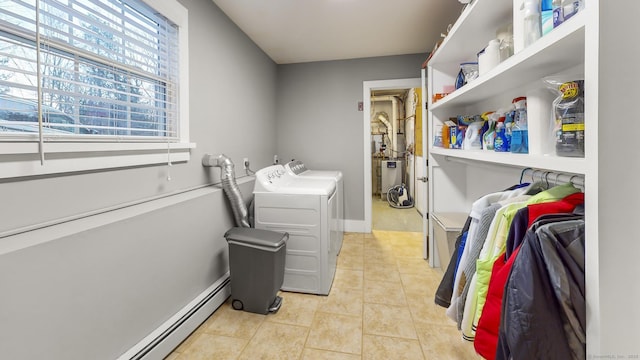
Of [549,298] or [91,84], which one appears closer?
[549,298]

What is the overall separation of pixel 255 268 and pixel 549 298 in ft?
5.36

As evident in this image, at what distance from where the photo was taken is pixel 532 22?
3.50ft

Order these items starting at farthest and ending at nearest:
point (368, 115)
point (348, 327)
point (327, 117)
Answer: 1. point (327, 117)
2. point (368, 115)
3. point (348, 327)

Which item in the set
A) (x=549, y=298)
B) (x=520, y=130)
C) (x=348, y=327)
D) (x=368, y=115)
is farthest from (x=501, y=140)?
(x=368, y=115)

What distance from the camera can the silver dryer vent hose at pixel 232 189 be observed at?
215 cm

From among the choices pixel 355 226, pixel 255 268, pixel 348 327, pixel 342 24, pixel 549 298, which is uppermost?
pixel 342 24

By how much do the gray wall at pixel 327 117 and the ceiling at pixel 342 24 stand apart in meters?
0.27

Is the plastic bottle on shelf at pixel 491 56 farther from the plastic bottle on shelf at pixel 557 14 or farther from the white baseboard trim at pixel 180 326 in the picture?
the white baseboard trim at pixel 180 326

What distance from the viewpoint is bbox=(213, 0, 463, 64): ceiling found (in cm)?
234

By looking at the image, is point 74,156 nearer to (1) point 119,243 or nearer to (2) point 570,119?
(1) point 119,243

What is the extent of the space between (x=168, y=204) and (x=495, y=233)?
65.7 inches

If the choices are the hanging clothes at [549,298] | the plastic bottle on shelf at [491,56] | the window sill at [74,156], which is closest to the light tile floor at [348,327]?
the hanging clothes at [549,298]

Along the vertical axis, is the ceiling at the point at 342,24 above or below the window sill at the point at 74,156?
above

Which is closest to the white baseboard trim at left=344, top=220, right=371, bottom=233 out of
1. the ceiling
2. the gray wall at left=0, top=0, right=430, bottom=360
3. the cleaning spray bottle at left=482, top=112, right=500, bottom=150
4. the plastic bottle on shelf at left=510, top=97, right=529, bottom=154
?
the gray wall at left=0, top=0, right=430, bottom=360
